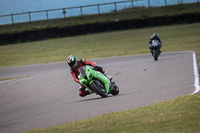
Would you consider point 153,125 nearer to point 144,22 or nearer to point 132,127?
point 132,127

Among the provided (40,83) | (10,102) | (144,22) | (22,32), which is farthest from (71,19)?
(10,102)

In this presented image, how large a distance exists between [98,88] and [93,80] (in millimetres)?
239

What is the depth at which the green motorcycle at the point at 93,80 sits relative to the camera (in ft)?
31.6

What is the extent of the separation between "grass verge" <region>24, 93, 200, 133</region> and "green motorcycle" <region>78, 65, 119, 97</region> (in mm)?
2388

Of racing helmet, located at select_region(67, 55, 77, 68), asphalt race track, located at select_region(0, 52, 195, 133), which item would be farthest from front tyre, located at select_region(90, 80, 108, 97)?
racing helmet, located at select_region(67, 55, 77, 68)

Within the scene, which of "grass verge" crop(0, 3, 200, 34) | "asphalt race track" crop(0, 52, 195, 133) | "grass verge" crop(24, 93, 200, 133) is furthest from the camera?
"grass verge" crop(0, 3, 200, 34)

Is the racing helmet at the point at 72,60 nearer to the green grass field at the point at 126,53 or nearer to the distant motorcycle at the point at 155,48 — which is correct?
the green grass field at the point at 126,53

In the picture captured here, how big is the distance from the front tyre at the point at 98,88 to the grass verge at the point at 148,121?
2.37 m

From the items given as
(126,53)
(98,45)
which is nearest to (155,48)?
(126,53)

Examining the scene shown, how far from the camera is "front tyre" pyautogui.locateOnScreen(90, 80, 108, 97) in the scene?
9664mm

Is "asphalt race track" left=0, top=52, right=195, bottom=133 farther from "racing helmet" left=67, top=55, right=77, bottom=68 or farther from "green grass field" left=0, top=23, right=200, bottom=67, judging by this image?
"green grass field" left=0, top=23, right=200, bottom=67

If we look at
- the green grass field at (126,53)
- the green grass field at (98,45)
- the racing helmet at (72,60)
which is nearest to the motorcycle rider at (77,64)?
the racing helmet at (72,60)

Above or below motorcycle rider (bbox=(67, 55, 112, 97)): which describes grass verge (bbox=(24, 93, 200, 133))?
below

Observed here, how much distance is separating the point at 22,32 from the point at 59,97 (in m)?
28.5
